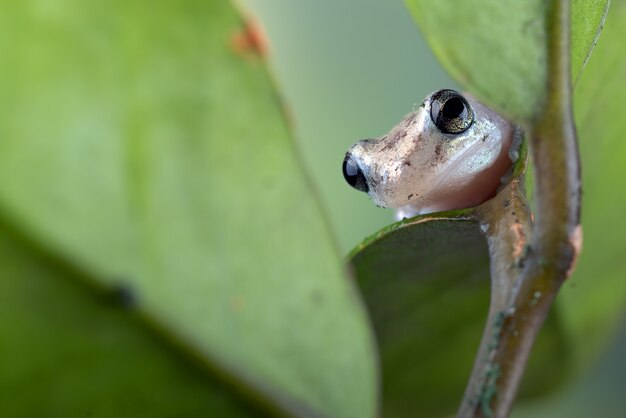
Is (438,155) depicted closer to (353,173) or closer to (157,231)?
(353,173)

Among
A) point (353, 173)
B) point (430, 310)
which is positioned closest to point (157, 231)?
point (430, 310)

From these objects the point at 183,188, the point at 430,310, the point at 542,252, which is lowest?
the point at 430,310

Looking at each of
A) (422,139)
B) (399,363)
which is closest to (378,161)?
(422,139)

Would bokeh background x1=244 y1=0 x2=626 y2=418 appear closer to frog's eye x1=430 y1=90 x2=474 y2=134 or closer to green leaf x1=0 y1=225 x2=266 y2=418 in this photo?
frog's eye x1=430 y1=90 x2=474 y2=134

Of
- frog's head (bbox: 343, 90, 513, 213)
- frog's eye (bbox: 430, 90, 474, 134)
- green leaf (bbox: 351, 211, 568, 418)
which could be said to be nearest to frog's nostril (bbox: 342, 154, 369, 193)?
frog's head (bbox: 343, 90, 513, 213)

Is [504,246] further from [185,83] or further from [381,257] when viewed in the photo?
[185,83]
